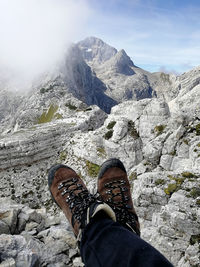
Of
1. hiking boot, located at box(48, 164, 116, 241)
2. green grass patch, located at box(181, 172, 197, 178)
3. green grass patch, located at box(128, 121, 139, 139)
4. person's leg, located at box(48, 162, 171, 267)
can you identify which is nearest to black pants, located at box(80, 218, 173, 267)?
person's leg, located at box(48, 162, 171, 267)

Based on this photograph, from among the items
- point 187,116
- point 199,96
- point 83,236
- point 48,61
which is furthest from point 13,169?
point 48,61

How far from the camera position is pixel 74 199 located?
24.6ft

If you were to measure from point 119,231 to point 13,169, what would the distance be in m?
43.5

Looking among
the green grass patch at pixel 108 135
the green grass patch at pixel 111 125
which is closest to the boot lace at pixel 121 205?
the green grass patch at pixel 108 135

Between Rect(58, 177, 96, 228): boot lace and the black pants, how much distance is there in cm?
76

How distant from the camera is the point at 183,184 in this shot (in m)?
11.9

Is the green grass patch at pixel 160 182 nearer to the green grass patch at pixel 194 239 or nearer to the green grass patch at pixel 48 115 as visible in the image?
the green grass patch at pixel 194 239

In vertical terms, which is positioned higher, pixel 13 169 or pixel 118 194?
pixel 118 194

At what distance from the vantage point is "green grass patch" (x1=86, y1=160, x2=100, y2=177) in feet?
127

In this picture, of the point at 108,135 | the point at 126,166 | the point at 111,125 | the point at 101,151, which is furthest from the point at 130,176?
the point at 111,125

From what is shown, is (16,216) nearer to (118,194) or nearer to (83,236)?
(118,194)

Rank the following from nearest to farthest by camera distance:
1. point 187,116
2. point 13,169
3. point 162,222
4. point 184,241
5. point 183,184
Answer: point 184,241
point 162,222
point 183,184
point 187,116
point 13,169

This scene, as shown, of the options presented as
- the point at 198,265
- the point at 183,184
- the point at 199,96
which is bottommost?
the point at 198,265

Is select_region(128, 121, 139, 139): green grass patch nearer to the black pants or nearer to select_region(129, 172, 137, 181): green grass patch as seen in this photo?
select_region(129, 172, 137, 181): green grass patch
